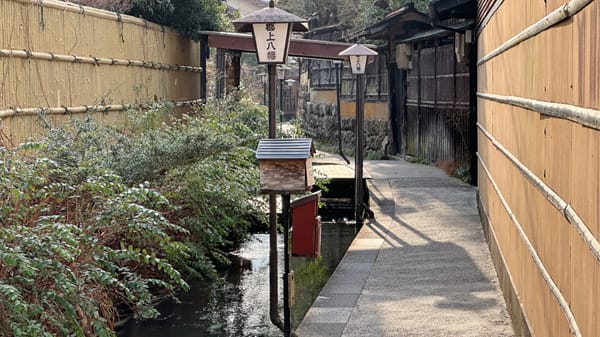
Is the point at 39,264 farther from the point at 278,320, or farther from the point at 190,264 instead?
the point at 190,264

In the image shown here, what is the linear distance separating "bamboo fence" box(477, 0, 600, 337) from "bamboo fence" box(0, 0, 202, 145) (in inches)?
163

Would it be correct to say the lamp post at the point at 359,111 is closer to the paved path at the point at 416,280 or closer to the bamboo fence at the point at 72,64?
the paved path at the point at 416,280

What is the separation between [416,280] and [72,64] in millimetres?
5246

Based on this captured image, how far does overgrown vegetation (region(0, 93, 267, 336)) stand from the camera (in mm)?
5641

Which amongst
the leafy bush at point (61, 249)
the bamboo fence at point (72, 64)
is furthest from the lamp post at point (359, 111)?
the leafy bush at point (61, 249)

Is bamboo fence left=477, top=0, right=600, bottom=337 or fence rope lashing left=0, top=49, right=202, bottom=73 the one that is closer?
bamboo fence left=477, top=0, right=600, bottom=337

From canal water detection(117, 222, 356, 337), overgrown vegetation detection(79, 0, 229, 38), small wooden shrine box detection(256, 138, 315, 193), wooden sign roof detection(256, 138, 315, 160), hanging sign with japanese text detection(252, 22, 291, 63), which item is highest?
overgrown vegetation detection(79, 0, 229, 38)

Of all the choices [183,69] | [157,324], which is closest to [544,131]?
[157,324]

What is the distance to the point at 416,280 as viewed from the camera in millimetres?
9547

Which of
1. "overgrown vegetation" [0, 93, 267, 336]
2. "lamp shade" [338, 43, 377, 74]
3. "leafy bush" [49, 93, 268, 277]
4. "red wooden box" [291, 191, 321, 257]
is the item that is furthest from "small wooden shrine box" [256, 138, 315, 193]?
"lamp shade" [338, 43, 377, 74]

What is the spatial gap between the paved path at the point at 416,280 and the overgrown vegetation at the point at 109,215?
1325mm

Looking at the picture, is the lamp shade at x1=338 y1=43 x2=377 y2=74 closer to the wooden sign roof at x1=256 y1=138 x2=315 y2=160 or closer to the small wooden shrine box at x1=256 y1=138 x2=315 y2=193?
the wooden sign roof at x1=256 y1=138 x2=315 y2=160

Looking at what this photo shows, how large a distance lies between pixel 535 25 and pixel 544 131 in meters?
0.66

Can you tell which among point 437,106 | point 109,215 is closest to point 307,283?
point 109,215
